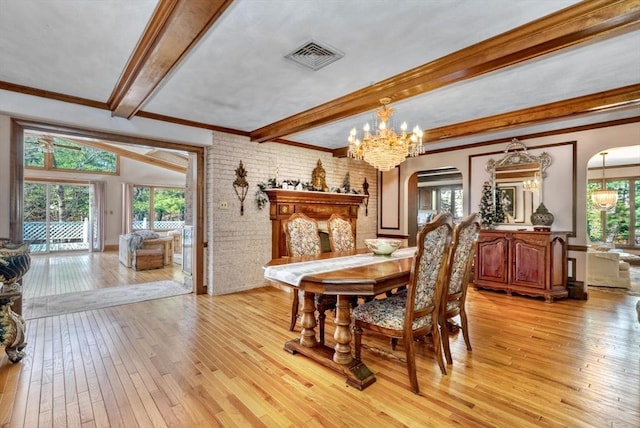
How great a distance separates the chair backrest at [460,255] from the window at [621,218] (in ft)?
23.4

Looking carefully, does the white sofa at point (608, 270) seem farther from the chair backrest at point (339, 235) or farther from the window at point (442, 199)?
the window at point (442, 199)

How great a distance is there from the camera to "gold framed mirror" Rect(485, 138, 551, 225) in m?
4.94

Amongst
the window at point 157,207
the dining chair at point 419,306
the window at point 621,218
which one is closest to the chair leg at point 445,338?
the dining chair at point 419,306

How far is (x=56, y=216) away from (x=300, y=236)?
9.27 meters

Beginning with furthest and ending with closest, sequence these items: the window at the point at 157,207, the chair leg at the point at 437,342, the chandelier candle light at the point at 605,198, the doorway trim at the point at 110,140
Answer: the window at the point at 157,207 < the chandelier candle light at the point at 605,198 < the doorway trim at the point at 110,140 < the chair leg at the point at 437,342

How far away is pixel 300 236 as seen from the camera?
351 centimetres

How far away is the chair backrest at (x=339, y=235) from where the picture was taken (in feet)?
12.9

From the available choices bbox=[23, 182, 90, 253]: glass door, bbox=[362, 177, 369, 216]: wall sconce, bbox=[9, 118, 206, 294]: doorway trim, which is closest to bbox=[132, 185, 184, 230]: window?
bbox=[23, 182, 90, 253]: glass door

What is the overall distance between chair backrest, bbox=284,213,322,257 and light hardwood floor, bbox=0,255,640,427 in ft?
2.67

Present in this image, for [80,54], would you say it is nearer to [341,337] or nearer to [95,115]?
[95,115]

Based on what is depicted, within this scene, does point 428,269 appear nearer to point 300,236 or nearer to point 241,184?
point 300,236

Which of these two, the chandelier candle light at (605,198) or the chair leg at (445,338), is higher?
the chandelier candle light at (605,198)

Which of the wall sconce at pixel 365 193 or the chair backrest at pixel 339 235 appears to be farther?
the wall sconce at pixel 365 193

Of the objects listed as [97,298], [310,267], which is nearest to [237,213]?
[97,298]
